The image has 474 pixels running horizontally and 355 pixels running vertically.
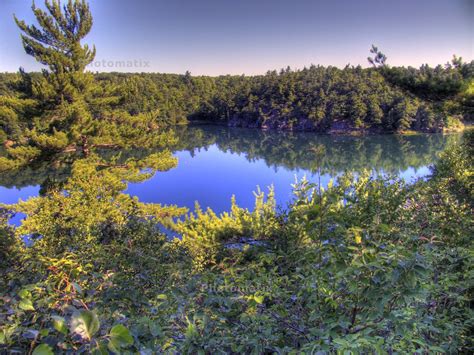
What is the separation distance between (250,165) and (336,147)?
49.5 ft

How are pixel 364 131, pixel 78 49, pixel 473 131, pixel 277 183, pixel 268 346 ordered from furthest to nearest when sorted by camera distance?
pixel 364 131
pixel 277 183
pixel 78 49
pixel 473 131
pixel 268 346

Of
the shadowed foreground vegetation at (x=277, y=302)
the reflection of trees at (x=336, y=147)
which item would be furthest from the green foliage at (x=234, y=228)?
the reflection of trees at (x=336, y=147)

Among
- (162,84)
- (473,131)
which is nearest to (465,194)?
(473,131)

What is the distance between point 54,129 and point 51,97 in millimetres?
1207

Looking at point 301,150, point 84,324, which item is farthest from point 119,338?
point 301,150

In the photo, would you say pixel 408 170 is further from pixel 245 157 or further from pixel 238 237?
pixel 238 237

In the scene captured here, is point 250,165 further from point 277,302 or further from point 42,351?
point 42,351

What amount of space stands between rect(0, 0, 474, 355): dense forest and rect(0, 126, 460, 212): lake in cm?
215

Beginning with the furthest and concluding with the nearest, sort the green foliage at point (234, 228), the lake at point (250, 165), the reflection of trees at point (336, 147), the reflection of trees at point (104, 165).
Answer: the reflection of trees at point (336, 147) → the lake at point (250, 165) → the reflection of trees at point (104, 165) → the green foliage at point (234, 228)

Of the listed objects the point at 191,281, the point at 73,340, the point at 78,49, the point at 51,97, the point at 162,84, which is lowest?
the point at 191,281

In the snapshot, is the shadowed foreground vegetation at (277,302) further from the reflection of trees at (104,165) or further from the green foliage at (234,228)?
the reflection of trees at (104,165)

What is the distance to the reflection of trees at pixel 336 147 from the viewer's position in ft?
108

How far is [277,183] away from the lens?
25719mm

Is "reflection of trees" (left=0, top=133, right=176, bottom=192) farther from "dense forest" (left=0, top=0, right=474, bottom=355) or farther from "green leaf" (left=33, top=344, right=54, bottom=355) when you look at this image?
"green leaf" (left=33, top=344, right=54, bottom=355)
